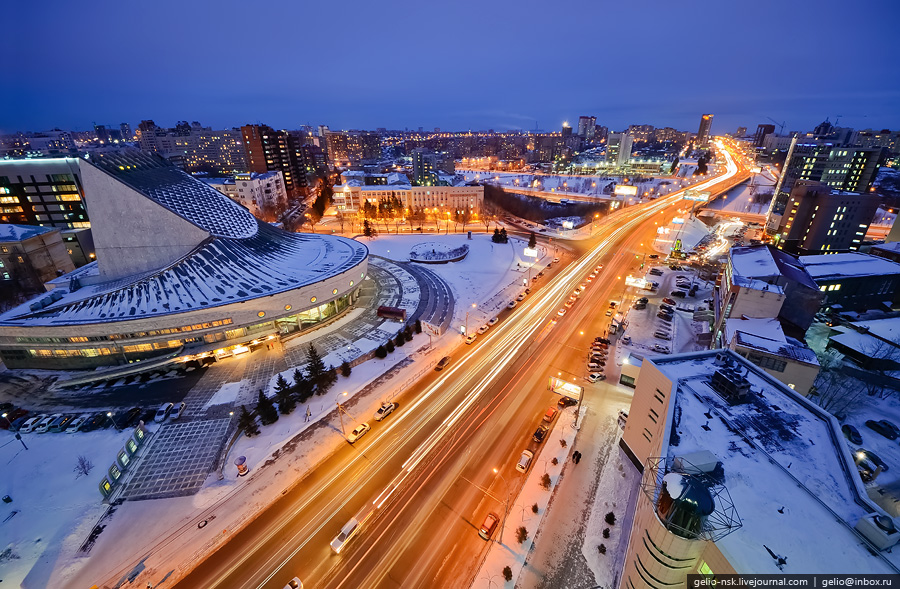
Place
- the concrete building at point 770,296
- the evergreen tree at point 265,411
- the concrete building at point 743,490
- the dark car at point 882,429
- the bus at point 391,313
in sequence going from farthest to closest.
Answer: the bus at point 391,313
the concrete building at point 770,296
the evergreen tree at point 265,411
the dark car at point 882,429
the concrete building at point 743,490

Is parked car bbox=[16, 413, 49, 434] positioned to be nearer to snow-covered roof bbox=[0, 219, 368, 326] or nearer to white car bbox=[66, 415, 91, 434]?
white car bbox=[66, 415, 91, 434]

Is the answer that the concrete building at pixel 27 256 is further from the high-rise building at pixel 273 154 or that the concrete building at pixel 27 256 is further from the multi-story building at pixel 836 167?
the multi-story building at pixel 836 167

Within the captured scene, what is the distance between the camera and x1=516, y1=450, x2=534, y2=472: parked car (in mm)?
27953

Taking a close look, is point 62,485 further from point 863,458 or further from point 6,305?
point 863,458

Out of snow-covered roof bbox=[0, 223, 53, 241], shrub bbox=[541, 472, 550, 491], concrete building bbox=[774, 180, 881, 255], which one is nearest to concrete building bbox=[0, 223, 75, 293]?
snow-covered roof bbox=[0, 223, 53, 241]

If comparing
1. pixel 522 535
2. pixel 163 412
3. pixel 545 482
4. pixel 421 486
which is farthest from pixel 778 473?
pixel 163 412

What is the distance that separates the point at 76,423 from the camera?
32.7 meters

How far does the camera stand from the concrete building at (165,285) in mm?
40125

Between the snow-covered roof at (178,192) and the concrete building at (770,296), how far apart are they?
6964cm

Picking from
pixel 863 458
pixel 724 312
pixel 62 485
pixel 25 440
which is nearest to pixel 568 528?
pixel 863 458

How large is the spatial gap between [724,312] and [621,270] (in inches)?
1134

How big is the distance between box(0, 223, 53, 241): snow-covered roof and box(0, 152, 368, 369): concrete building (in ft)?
59.3

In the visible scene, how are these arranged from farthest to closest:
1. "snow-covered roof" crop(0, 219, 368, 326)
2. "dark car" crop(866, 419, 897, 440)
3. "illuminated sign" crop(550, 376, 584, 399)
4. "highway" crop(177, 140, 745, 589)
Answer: "snow-covered roof" crop(0, 219, 368, 326) < "illuminated sign" crop(550, 376, 584, 399) < "dark car" crop(866, 419, 897, 440) < "highway" crop(177, 140, 745, 589)

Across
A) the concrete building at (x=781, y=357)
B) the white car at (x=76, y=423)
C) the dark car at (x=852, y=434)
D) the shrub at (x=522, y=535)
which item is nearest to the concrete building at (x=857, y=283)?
the concrete building at (x=781, y=357)
